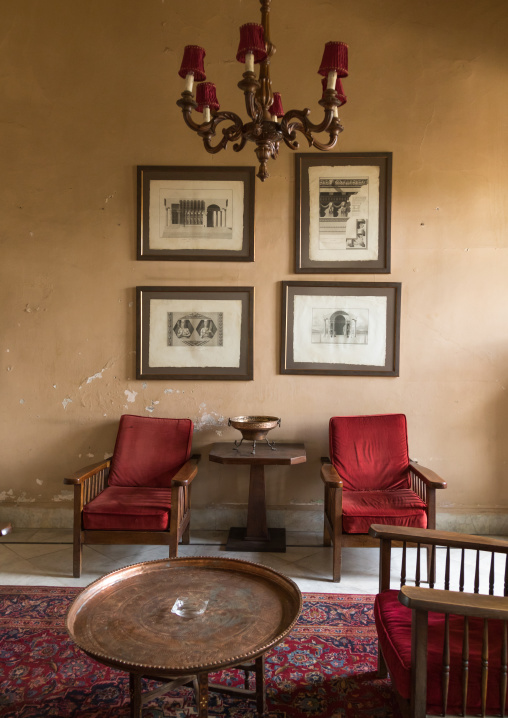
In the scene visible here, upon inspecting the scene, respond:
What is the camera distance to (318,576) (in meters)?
3.29

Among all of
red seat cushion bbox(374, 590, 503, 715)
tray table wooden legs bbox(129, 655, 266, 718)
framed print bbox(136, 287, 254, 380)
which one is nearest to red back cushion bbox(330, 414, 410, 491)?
framed print bbox(136, 287, 254, 380)

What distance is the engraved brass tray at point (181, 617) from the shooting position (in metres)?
1.68

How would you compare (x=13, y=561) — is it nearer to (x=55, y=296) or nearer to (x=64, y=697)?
(x=64, y=697)

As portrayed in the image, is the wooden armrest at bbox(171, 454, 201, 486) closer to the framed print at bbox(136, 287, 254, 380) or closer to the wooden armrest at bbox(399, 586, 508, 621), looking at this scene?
the framed print at bbox(136, 287, 254, 380)

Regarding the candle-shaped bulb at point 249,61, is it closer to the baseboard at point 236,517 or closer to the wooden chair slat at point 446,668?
the wooden chair slat at point 446,668

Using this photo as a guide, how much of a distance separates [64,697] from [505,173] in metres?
4.39

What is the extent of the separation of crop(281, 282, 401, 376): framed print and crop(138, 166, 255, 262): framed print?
1.89 feet

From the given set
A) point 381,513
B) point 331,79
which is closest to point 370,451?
point 381,513

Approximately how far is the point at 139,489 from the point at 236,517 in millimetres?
852

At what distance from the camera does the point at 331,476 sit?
339 centimetres

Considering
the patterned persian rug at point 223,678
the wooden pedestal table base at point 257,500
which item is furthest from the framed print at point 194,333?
the patterned persian rug at point 223,678

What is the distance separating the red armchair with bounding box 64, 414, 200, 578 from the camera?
10.6ft

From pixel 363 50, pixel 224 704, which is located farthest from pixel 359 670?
pixel 363 50

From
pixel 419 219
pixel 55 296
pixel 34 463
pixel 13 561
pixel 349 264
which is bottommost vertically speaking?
pixel 13 561
